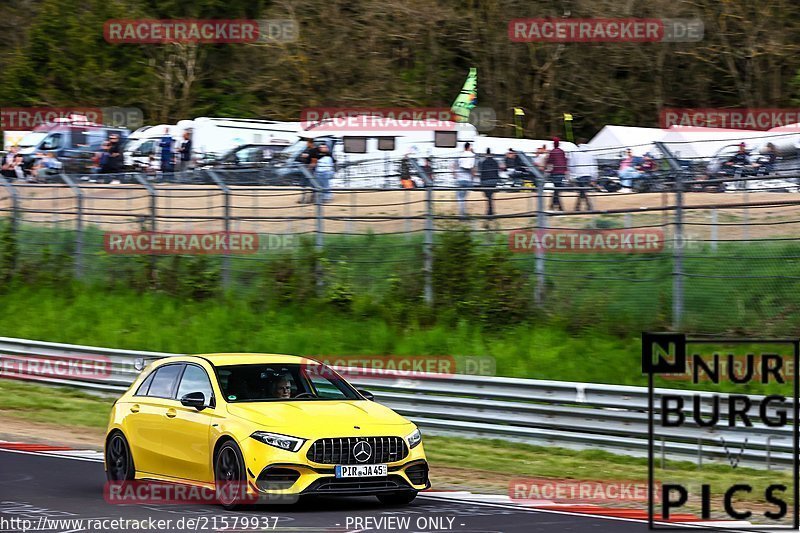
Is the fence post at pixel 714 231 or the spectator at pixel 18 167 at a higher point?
the spectator at pixel 18 167

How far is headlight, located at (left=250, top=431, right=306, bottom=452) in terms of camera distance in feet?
35.8

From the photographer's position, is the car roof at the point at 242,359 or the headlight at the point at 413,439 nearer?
the headlight at the point at 413,439

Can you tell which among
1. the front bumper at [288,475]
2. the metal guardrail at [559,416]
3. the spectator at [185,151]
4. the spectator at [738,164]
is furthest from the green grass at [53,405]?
the spectator at [185,151]

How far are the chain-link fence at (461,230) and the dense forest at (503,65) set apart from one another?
21.9 meters

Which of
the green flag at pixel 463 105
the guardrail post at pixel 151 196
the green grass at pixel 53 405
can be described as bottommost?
the green grass at pixel 53 405

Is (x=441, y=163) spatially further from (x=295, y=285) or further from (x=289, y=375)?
(x=289, y=375)

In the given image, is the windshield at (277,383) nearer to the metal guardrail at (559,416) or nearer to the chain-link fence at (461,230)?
the metal guardrail at (559,416)

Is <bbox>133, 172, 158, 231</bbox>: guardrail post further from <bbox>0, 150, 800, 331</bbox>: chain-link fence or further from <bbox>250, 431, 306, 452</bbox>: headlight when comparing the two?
<bbox>250, 431, 306, 452</bbox>: headlight

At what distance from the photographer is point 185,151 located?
37.9 meters

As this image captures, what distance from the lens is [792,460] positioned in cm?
1369

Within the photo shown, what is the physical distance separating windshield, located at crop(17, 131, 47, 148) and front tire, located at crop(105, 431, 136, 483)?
2831cm

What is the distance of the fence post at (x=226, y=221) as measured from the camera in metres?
23.8

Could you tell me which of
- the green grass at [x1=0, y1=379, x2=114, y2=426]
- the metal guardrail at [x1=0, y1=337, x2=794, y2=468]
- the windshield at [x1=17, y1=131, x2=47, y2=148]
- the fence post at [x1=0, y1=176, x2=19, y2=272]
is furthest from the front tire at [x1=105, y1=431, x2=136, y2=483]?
the windshield at [x1=17, y1=131, x2=47, y2=148]

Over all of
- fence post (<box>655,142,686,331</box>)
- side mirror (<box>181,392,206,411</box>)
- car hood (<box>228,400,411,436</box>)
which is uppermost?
fence post (<box>655,142,686,331</box>)
